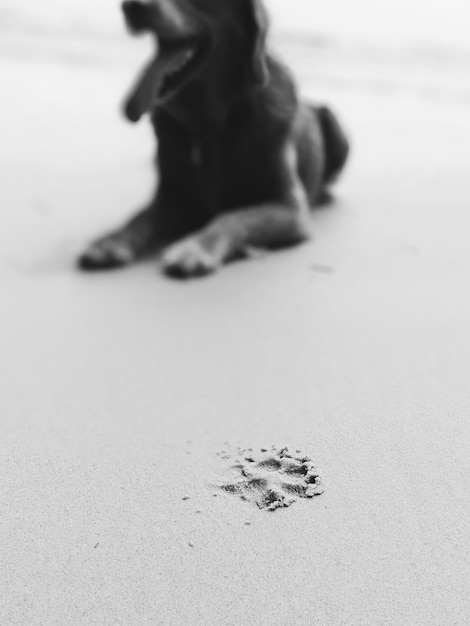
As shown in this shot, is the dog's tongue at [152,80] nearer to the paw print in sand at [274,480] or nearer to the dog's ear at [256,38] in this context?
the dog's ear at [256,38]

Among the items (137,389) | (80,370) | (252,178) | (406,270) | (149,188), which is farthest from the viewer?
(149,188)

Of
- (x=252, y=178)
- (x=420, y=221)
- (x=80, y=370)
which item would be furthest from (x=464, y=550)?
(x=420, y=221)

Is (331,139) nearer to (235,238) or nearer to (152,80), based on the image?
(235,238)

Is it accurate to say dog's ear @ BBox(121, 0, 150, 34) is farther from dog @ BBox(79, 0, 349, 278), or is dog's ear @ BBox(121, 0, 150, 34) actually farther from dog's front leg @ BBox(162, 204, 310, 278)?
dog's front leg @ BBox(162, 204, 310, 278)

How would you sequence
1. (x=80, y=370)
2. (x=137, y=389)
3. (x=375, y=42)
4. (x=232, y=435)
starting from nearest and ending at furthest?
(x=232, y=435) → (x=137, y=389) → (x=80, y=370) → (x=375, y=42)

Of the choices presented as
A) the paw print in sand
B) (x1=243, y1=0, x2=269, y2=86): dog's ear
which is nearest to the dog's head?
(x1=243, y1=0, x2=269, y2=86): dog's ear

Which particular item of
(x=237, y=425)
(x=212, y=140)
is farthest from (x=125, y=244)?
(x=237, y=425)

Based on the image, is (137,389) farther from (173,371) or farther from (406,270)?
(406,270)
